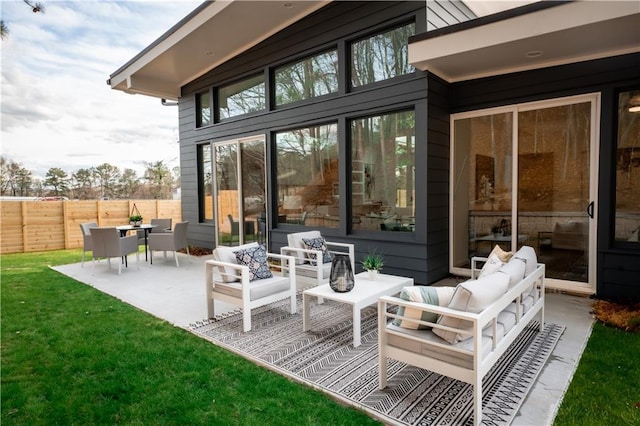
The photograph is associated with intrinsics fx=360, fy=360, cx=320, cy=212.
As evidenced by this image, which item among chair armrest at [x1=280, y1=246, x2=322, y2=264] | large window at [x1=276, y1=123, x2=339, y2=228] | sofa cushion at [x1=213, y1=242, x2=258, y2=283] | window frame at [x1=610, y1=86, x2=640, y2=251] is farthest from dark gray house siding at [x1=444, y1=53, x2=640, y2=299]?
sofa cushion at [x1=213, y1=242, x2=258, y2=283]

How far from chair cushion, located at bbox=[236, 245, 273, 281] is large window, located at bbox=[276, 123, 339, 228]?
2053 mm

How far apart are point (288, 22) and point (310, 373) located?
5.69 m

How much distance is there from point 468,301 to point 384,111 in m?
3.60

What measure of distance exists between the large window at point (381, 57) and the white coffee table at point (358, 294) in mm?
2860

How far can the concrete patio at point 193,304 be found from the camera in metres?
2.33

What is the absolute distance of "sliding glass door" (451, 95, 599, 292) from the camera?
175 inches

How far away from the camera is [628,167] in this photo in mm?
4125

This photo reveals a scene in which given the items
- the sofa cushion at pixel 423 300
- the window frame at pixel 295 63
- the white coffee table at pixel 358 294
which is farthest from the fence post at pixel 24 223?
the sofa cushion at pixel 423 300

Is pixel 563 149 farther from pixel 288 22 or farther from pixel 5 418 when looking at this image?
pixel 5 418

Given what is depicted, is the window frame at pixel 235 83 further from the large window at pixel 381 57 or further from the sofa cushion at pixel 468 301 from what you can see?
the sofa cushion at pixel 468 301

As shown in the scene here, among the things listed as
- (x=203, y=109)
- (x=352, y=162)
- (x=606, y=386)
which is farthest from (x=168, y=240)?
(x=606, y=386)

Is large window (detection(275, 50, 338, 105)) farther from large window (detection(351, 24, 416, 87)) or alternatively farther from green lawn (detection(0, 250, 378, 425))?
green lawn (detection(0, 250, 378, 425))

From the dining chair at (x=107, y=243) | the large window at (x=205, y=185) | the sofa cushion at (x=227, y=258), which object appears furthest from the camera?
the large window at (x=205, y=185)

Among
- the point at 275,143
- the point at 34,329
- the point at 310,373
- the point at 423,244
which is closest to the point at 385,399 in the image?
the point at 310,373
